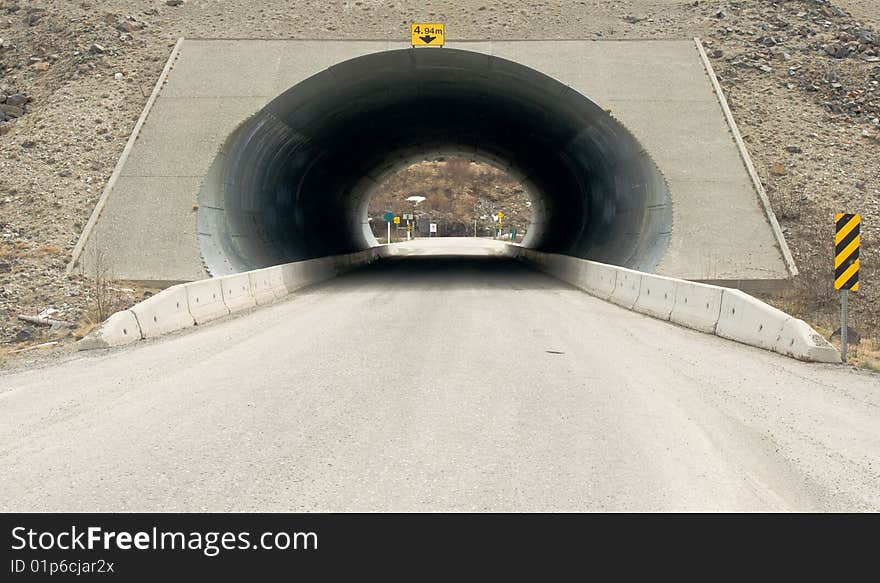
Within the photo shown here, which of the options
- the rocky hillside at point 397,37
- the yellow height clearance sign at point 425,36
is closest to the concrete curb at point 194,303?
the rocky hillside at point 397,37

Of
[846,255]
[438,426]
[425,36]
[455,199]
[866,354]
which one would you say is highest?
[425,36]

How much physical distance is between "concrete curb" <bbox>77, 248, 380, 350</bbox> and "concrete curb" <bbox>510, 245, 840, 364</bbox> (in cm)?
776

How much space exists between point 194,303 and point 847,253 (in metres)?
10.4

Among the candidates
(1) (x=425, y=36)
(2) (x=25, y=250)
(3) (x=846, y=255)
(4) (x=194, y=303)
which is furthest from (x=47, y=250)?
(3) (x=846, y=255)

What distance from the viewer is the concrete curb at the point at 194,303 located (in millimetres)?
11516

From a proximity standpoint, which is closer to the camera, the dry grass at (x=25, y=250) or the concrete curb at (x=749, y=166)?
the dry grass at (x=25, y=250)

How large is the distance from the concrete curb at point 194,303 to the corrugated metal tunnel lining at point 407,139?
99cm

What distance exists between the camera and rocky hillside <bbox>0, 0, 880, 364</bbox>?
17594mm

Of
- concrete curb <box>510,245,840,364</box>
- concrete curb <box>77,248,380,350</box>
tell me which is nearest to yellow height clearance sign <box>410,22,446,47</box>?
concrete curb <box>77,248,380,350</box>

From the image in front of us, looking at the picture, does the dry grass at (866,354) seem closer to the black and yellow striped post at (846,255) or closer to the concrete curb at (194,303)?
the black and yellow striped post at (846,255)

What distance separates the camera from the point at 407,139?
33.0 meters

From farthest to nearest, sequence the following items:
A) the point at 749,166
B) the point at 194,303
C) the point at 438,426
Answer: the point at 749,166 → the point at 194,303 → the point at 438,426

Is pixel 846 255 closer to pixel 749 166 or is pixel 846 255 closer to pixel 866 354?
pixel 866 354
